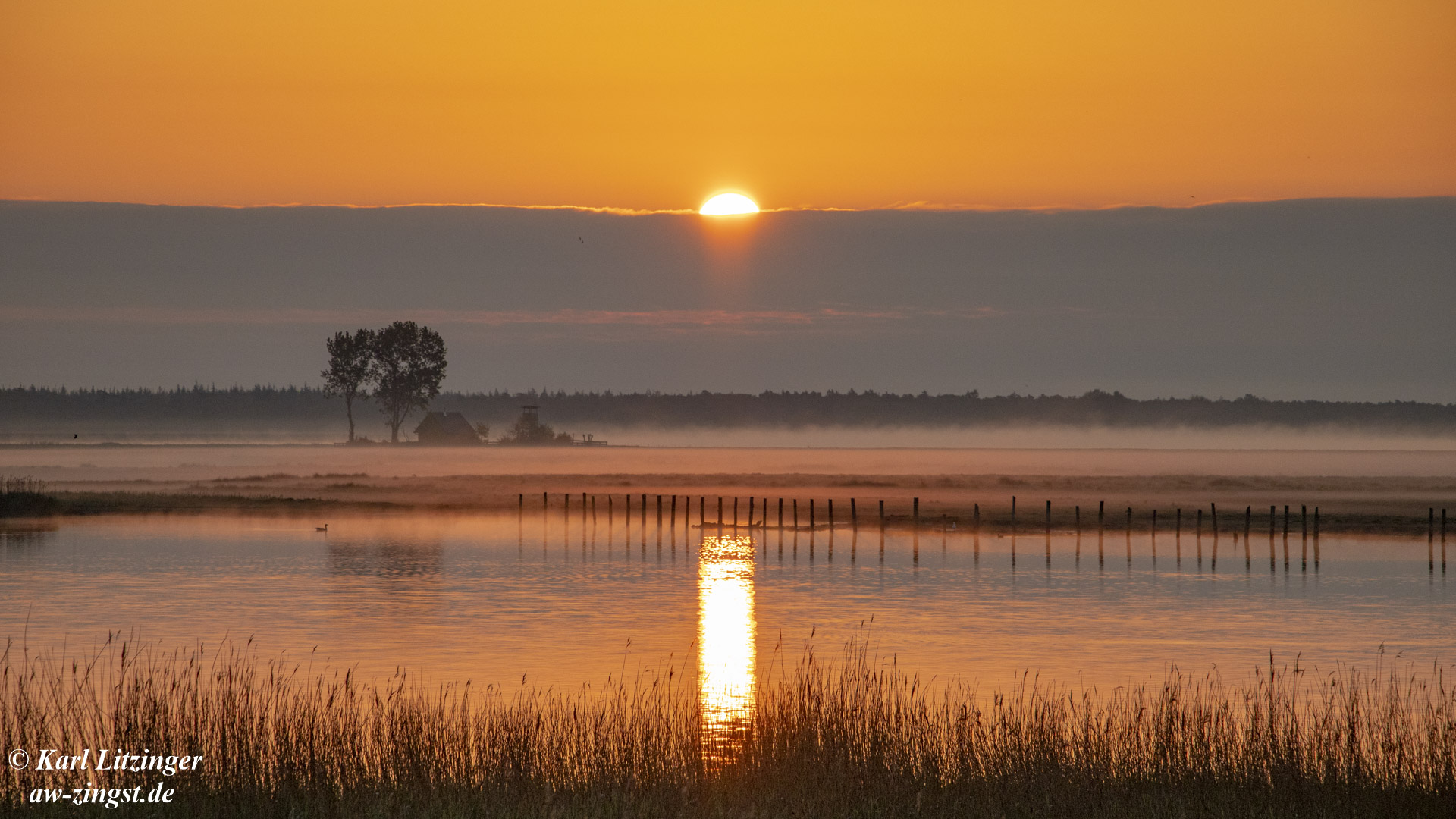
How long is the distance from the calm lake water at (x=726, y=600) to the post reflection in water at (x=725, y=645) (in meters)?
0.14

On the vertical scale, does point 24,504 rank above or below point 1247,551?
above

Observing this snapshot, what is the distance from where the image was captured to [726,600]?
36.1 meters

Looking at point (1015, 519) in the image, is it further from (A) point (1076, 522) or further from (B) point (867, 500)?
(B) point (867, 500)

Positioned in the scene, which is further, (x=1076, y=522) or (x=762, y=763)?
(x=1076, y=522)

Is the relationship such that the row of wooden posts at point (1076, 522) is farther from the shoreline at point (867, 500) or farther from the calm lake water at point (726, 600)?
the calm lake water at point (726, 600)

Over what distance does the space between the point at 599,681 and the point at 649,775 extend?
9.30 metres

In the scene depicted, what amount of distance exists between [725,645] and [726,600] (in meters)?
8.63

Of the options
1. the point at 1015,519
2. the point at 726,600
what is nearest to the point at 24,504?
the point at 726,600

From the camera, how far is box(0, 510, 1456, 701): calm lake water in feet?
84.7

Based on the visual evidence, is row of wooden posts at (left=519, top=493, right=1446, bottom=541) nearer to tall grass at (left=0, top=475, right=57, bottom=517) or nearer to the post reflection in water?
the post reflection in water

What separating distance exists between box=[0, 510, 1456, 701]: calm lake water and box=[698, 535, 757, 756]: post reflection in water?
138 millimetres

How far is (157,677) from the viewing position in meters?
22.1

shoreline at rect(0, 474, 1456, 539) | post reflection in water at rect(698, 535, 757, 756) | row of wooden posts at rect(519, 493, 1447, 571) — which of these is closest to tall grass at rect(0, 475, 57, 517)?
shoreline at rect(0, 474, 1456, 539)

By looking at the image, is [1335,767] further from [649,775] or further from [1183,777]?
[649,775]
